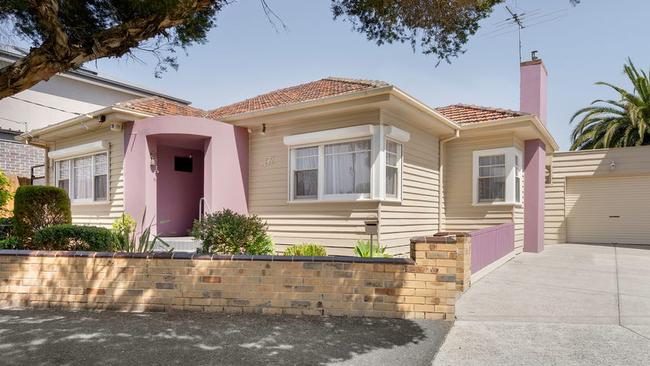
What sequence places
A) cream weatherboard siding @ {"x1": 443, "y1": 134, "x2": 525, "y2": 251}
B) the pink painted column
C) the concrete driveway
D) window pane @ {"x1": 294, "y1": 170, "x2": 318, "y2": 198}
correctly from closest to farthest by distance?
the concrete driveway
window pane @ {"x1": 294, "y1": 170, "x2": 318, "y2": 198}
cream weatherboard siding @ {"x1": 443, "y1": 134, "x2": 525, "y2": 251}
the pink painted column

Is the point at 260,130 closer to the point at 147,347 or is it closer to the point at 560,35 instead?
the point at 147,347

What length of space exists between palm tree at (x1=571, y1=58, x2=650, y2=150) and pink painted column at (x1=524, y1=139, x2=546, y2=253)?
39.0 ft

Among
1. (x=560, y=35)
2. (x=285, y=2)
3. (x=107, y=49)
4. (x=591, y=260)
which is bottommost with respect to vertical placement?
(x=591, y=260)

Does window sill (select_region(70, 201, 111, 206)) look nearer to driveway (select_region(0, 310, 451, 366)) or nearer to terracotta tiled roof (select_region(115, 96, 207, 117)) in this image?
terracotta tiled roof (select_region(115, 96, 207, 117))

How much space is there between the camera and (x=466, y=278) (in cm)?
655

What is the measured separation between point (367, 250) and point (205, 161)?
435 cm

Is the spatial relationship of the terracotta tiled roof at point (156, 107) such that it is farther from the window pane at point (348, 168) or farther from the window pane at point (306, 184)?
the window pane at point (348, 168)

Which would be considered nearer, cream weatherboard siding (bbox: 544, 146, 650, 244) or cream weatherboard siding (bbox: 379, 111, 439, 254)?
cream weatherboard siding (bbox: 379, 111, 439, 254)

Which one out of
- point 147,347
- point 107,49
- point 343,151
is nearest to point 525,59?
point 343,151

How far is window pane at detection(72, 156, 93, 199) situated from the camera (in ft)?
37.7

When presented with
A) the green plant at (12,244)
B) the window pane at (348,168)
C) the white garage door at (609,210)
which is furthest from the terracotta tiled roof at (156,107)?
the white garage door at (609,210)

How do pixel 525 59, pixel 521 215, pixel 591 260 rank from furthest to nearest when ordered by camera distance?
1. pixel 525 59
2. pixel 521 215
3. pixel 591 260

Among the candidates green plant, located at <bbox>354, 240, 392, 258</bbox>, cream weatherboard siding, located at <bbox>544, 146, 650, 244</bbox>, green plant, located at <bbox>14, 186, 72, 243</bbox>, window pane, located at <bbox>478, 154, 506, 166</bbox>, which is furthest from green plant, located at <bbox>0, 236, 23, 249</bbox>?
cream weatherboard siding, located at <bbox>544, 146, 650, 244</bbox>

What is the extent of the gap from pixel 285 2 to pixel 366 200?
13.1 feet
